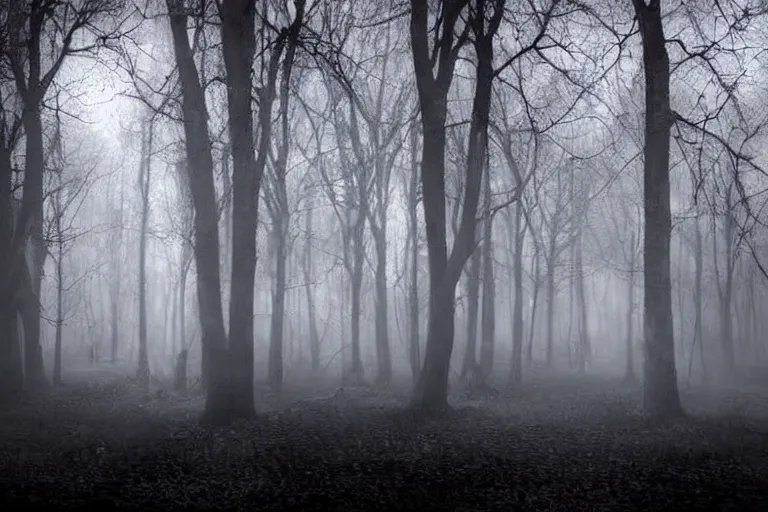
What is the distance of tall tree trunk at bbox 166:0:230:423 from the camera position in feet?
35.3

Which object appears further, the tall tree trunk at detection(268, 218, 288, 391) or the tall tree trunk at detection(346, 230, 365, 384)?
the tall tree trunk at detection(346, 230, 365, 384)

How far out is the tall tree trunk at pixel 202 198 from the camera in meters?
10.8

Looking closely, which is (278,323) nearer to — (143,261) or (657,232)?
(143,261)

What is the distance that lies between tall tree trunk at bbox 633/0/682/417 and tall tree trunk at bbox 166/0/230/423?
804 centimetres

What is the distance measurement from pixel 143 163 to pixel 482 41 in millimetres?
18138

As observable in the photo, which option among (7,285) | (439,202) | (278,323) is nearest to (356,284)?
(278,323)

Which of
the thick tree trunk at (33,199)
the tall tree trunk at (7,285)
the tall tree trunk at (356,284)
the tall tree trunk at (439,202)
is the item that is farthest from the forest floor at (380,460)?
the tall tree trunk at (356,284)

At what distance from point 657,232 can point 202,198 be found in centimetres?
903

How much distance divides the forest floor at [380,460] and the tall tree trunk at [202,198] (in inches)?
66.7

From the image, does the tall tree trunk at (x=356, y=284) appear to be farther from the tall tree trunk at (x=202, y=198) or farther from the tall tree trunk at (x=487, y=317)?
the tall tree trunk at (x=202, y=198)

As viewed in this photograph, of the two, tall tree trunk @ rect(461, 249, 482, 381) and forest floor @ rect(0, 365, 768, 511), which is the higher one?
tall tree trunk @ rect(461, 249, 482, 381)

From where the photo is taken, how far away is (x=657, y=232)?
10.9m

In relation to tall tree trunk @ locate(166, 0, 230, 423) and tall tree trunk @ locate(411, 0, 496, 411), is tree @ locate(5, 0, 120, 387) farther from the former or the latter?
tall tree trunk @ locate(411, 0, 496, 411)

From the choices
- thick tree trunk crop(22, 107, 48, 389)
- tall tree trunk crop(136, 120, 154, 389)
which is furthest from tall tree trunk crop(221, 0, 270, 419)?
tall tree trunk crop(136, 120, 154, 389)
